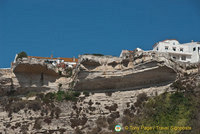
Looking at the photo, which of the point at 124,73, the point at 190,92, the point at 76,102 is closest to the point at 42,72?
the point at 76,102

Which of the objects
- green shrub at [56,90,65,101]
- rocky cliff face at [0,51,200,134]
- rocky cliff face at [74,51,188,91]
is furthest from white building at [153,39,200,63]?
green shrub at [56,90,65,101]

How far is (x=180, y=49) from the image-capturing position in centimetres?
4784

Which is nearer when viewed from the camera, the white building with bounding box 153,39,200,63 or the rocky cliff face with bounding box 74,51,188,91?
the rocky cliff face with bounding box 74,51,188,91

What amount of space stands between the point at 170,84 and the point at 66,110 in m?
13.3

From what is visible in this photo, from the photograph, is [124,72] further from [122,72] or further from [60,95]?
[60,95]

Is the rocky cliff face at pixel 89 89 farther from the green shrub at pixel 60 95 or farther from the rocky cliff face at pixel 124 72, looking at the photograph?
the green shrub at pixel 60 95

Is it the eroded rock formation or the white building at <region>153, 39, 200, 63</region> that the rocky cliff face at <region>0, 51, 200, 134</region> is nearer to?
the eroded rock formation

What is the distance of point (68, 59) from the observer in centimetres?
5800

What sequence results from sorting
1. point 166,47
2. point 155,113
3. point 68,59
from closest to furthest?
point 155,113, point 166,47, point 68,59

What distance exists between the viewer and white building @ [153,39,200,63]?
46.8 meters

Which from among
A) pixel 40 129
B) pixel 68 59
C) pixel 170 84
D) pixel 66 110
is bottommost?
pixel 40 129

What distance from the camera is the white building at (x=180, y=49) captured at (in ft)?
153

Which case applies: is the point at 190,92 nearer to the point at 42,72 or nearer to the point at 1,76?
the point at 42,72

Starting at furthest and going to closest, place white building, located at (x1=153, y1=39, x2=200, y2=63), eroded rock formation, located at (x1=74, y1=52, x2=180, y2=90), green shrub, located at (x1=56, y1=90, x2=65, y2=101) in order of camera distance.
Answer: white building, located at (x1=153, y1=39, x2=200, y2=63), green shrub, located at (x1=56, y1=90, x2=65, y2=101), eroded rock formation, located at (x1=74, y1=52, x2=180, y2=90)
